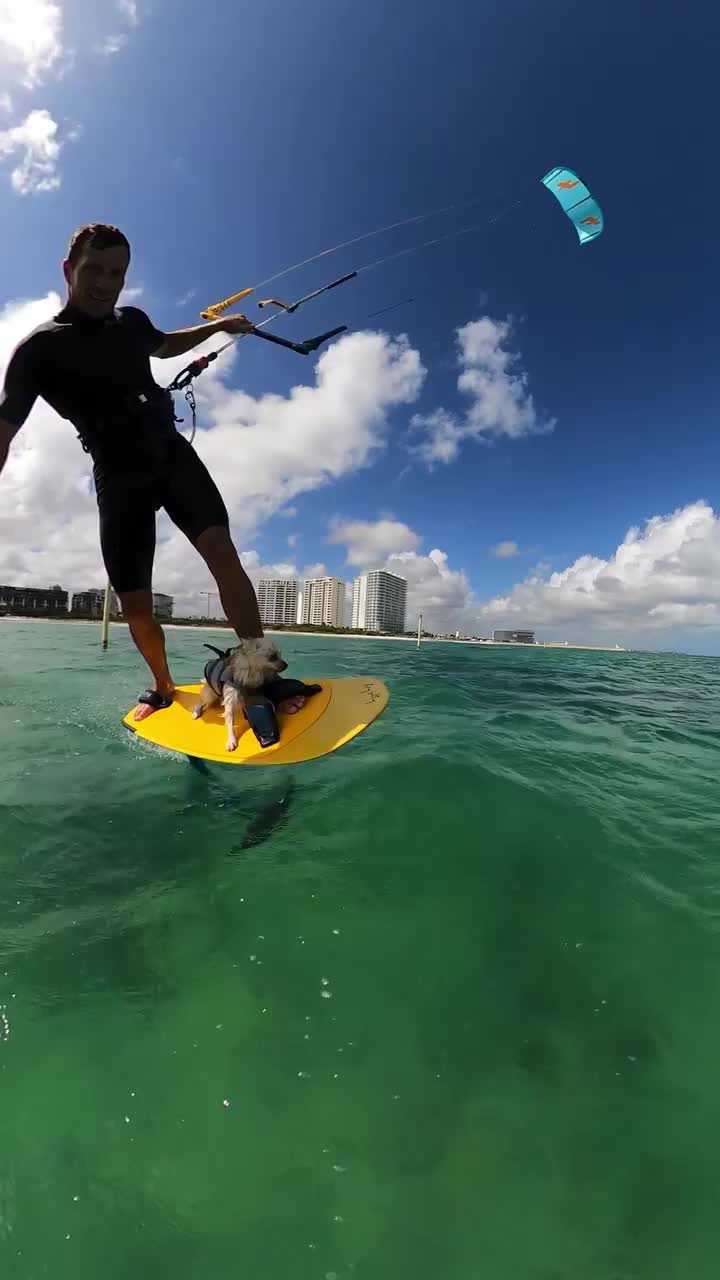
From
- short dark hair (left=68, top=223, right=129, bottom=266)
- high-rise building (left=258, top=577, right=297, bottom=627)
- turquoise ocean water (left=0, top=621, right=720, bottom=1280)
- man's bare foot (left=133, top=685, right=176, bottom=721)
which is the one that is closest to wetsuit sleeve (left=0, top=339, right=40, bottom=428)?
short dark hair (left=68, top=223, right=129, bottom=266)

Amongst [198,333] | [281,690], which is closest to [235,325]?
[198,333]

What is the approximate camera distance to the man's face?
367 centimetres

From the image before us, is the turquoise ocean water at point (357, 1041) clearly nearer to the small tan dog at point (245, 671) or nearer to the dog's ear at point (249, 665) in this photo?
the small tan dog at point (245, 671)

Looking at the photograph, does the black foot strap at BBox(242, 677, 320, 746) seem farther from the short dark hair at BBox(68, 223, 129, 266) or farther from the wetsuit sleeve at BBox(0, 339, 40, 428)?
the short dark hair at BBox(68, 223, 129, 266)

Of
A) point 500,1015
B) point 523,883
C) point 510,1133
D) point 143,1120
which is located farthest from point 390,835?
point 143,1120

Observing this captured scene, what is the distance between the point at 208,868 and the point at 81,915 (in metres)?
0.81

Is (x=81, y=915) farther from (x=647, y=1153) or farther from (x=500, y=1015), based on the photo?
(x=647, y=1153)

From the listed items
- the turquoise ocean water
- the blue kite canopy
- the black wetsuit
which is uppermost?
the blue kite canopy

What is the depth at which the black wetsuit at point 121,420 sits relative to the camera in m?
3.70

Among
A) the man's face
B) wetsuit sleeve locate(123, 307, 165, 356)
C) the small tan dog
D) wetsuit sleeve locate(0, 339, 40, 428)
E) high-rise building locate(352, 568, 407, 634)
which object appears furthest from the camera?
high-rise building locate(352, 568, 407, 634)

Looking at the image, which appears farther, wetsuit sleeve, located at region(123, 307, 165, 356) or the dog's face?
the dog's face

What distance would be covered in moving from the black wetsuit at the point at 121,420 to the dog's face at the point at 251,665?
1.25 m

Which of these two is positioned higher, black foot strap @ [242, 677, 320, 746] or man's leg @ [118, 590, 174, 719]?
man's leg @ [118, 590, 174, 719]

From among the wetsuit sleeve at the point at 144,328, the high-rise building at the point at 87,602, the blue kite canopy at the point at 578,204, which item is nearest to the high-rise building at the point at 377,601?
the high-rise building at the point at 87,602
